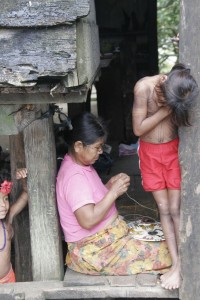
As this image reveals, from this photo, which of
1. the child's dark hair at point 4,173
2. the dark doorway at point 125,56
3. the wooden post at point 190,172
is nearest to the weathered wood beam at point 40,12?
the wooden post at point 190,172

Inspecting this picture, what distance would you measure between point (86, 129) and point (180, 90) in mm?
722

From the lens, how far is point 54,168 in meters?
3.52

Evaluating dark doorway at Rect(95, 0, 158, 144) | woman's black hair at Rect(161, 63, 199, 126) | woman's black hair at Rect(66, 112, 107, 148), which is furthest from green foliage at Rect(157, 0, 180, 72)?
woman's black hair at Rect(161, 63, 199, 126)

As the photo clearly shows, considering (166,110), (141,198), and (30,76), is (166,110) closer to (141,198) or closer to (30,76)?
(30,76)

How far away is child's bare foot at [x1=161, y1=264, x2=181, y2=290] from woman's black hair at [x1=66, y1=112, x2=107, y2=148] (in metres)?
0.93

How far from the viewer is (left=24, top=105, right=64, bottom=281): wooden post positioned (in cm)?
343

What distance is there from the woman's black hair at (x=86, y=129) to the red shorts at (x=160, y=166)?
27 centimetres

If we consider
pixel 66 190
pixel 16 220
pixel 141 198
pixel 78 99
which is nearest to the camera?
pixel 78 99

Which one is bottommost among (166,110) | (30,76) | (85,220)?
(85,220)

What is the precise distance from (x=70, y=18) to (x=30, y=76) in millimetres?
352

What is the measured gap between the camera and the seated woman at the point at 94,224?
3477mm

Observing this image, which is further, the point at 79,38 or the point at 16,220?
the point at 16,220

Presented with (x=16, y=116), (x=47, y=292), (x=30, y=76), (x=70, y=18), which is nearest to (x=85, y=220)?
(x=47, y=292)

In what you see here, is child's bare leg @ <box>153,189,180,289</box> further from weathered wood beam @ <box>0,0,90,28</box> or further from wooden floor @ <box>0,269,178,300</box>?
weathered wood beam @ <box>0,0,90,28</box>
